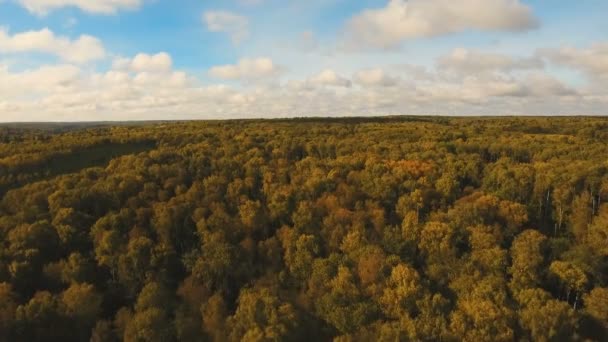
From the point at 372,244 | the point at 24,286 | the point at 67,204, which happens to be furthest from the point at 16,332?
the point at 372,244

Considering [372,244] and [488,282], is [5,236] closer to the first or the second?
[372,244]

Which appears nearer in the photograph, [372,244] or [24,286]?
[24,286]

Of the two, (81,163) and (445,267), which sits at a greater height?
(81,163)

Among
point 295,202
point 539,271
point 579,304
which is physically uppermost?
point 295,202

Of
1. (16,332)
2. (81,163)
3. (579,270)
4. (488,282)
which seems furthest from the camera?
(81,163)

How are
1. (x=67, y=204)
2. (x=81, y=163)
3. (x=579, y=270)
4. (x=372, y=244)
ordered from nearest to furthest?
(x=579, y=270)
(x=372, y=244)
(x=67, y=204)
(x=81, y=163)

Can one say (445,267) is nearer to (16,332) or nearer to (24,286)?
(16,332)

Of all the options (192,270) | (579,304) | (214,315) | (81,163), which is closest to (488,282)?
(579,304)
